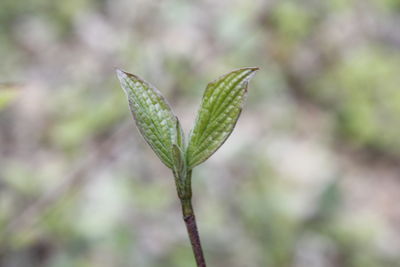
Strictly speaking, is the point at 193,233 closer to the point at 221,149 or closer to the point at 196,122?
the point at 196,122

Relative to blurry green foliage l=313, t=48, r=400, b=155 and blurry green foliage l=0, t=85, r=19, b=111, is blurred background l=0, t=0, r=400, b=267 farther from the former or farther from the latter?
blurry green foliage l=0, t=85, r=19, b=111

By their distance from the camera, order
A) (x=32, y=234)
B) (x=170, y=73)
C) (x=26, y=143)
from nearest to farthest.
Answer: (x=32, y=234)
(x=170, y=73)
(x=26, y=143)

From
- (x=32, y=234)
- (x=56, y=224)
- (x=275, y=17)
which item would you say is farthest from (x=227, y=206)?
(x=275, y=17)

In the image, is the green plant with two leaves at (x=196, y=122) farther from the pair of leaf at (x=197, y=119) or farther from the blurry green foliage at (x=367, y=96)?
the blurry green foliage at (x=367, y=96)

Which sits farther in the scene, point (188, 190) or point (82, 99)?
point (82, 99)

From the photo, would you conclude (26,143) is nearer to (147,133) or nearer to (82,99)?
(82,99)

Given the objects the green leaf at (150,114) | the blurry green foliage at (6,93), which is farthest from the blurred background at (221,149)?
the green leaf at (150,114)

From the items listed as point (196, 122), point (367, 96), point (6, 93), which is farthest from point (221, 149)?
point (196, 122)
